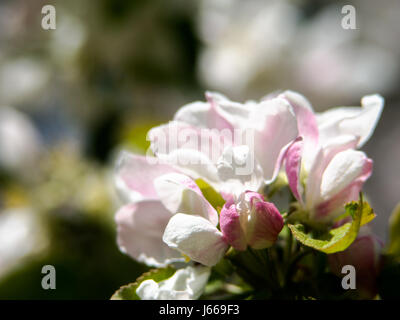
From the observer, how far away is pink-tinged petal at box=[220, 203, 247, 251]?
1.19 feet

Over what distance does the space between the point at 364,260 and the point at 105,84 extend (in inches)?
27.1

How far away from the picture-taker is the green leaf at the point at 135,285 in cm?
39

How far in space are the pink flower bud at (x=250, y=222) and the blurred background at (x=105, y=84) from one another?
1.08ft

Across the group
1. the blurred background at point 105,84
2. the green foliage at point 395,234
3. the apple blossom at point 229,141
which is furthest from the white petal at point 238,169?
the blurred background at point 105,84

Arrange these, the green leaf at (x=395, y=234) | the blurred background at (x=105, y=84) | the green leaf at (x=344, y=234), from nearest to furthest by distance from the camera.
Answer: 1. the green leaf at (x=344, y=234)
2. the green leaf at (x=395, y=234)
3. the blurred background at (x=105, y=84)

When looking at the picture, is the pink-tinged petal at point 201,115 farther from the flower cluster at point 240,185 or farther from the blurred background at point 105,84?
the blurred background at point 105,84

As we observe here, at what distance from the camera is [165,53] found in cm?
103

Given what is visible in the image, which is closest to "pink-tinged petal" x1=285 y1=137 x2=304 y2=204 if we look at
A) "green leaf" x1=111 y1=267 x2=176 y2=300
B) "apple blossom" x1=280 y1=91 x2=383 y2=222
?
"apple blossom" x1=280 y1=91 x2=383 y2=222

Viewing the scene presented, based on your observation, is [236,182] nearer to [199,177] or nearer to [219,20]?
[199,177]

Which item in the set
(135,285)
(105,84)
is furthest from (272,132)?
(105,84)

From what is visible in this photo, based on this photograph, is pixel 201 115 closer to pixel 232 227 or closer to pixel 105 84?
pixel 232 227

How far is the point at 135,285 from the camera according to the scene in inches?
15.5

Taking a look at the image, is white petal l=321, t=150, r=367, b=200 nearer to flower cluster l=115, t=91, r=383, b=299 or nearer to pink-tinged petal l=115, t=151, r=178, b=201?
flower cluster l=115, t=91, r=383, b=299

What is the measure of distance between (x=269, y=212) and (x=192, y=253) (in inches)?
2.1
